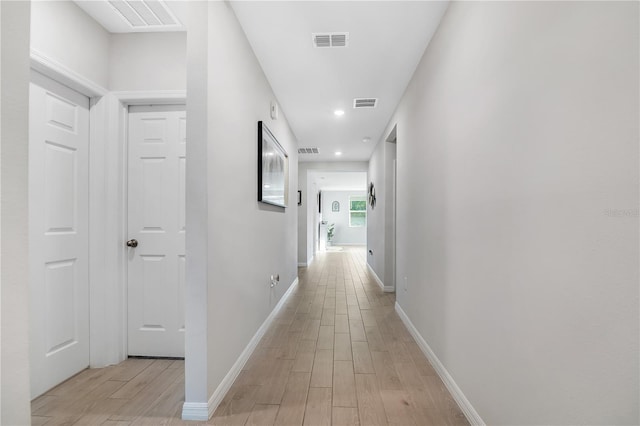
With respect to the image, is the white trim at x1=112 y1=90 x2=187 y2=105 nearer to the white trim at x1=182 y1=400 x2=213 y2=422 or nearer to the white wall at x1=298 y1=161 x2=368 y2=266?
the white trim at x1=182 y1=400 x2=213 y2=422

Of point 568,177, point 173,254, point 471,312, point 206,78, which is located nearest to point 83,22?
point 206,78

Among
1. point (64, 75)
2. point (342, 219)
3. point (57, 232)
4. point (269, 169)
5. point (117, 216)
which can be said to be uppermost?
point (64, 75)

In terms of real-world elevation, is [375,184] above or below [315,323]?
above

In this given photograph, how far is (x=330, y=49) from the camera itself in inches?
102

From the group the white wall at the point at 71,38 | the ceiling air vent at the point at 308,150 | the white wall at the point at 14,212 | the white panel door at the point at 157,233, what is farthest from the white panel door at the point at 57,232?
the ceiling air vent at the point at 308,150

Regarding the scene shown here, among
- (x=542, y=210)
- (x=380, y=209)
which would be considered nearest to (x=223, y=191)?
(x=542, y=210)

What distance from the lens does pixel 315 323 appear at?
3334 mm

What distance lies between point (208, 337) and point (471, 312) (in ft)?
4.72

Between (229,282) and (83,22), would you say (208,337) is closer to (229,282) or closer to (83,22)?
(229,282)

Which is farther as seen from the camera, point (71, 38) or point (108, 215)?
point (108, 215)

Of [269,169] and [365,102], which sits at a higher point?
[365,102]

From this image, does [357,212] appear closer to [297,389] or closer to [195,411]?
[297,389]

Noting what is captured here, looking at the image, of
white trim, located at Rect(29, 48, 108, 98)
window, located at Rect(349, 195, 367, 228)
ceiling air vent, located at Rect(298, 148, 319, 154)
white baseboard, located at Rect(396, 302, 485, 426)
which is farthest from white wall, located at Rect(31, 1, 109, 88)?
window, located at Rect(349, 195, 367, 228)

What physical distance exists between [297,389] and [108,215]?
72.8 inches
